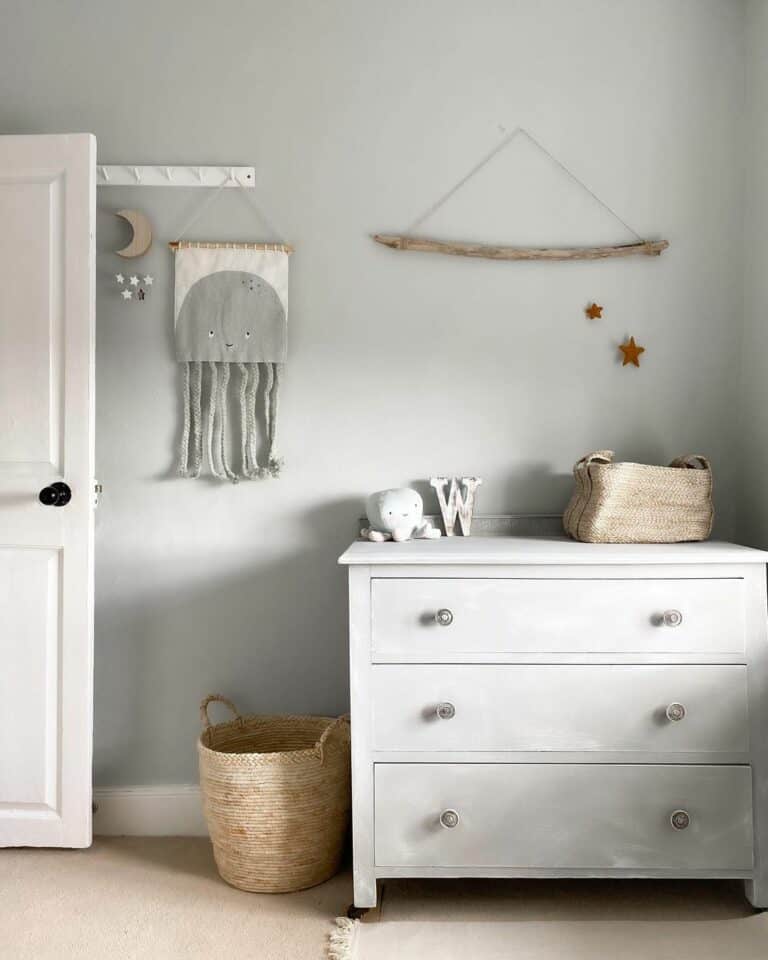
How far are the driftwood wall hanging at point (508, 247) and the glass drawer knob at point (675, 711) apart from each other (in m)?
1.26

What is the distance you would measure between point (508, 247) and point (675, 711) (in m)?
1.35

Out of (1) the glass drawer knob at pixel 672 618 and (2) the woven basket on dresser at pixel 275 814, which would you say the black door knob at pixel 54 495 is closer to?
(2) the woven basket on dresser at pixel 275 814

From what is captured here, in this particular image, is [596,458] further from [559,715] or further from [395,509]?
[559,715]

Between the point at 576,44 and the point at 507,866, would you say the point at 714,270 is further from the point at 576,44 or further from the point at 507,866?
the point at 507,866

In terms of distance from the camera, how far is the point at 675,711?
2.01m

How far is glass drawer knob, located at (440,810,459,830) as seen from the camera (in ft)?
6.60

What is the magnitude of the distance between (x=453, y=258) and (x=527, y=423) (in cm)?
52

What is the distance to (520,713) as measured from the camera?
2031mm

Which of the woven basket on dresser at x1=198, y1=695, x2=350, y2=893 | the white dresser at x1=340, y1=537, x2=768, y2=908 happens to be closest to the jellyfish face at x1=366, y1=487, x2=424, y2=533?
the white dresser at x1=340, y1=537, x2=768, y2=908

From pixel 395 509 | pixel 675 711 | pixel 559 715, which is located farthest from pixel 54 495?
pixel 675 711

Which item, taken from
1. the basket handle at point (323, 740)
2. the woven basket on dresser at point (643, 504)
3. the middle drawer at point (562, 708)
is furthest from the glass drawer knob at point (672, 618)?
the basket handle at point (323, 740)

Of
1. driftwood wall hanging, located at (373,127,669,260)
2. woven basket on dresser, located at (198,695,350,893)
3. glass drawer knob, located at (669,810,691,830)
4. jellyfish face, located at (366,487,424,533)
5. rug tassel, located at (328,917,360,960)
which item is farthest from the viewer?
driftwood wall hanging, located at (373,127,669,260)

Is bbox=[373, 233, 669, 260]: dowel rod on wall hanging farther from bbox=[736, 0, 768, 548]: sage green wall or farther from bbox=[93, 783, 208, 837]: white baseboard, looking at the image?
bbox=[93, 783, 208, 837]: white baseboard

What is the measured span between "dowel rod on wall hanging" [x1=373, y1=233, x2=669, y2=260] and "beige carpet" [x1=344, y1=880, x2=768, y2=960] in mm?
1691
